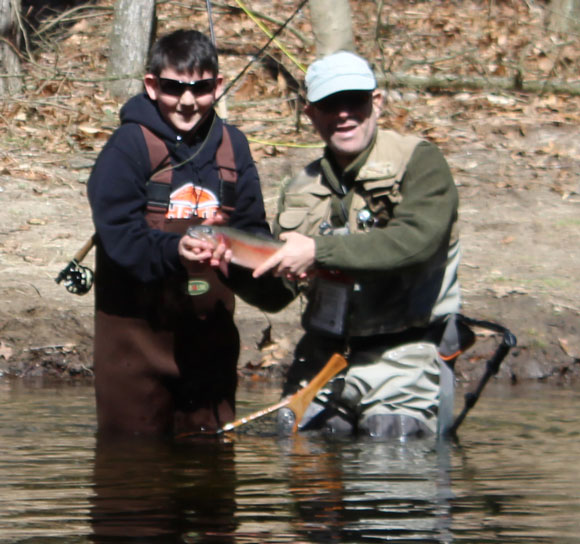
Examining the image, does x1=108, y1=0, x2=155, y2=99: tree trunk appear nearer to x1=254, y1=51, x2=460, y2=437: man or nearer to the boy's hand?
x1=254, y1=51, x2=460, y2=437: man

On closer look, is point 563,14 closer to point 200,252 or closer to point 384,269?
point 384,269

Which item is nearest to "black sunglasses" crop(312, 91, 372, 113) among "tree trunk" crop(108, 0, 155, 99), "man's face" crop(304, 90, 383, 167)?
"man's face" crop(304, 90, 383, 167)

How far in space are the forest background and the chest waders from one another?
2.34m

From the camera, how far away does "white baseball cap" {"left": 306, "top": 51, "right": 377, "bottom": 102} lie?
17.4 ft

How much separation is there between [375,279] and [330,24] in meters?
6.62

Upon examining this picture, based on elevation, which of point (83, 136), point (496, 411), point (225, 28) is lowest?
point (496, 411)

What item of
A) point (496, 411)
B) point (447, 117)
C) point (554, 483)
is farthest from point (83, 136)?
point (554, 483)

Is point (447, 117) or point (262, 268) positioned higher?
point (447, 117)

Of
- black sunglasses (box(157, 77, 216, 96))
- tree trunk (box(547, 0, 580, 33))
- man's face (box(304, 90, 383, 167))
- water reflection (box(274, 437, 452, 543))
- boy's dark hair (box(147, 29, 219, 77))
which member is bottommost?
water reflection (box(274, 437, 452, 543))

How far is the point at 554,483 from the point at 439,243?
111cm

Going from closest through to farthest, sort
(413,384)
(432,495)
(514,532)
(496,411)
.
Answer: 1. (514,532)
2. (432,495)
3. (413,384)
4. (496,411)

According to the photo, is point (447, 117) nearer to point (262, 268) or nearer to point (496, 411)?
point (496, 411)

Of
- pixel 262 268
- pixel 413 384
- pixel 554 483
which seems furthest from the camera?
pixel 413 384

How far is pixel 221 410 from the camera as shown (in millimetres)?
5480
